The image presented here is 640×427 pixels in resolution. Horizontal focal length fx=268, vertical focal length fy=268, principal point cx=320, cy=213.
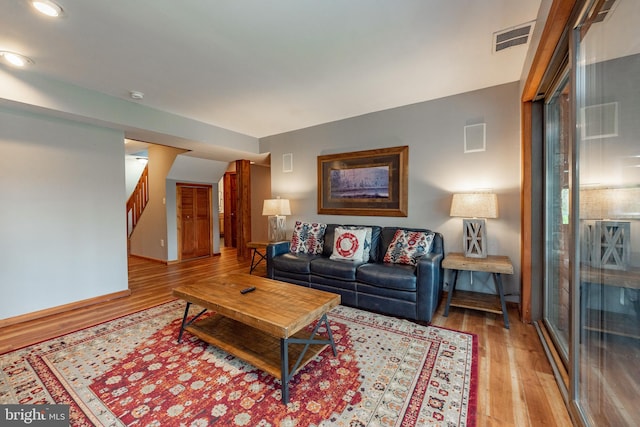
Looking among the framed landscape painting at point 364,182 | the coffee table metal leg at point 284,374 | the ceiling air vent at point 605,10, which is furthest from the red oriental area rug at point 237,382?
the ceiling air vent at point 605,10

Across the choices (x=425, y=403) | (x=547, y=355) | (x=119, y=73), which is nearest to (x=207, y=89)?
(x=119, y=73)

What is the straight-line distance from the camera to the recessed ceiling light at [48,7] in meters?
1.65

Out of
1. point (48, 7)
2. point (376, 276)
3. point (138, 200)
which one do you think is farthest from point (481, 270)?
point (138, 200)

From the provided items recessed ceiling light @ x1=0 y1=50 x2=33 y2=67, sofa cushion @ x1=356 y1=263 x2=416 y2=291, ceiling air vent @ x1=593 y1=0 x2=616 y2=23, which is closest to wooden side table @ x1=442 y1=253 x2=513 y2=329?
sofa cushion @ x1=356 y1=263 x2=416 y2=291

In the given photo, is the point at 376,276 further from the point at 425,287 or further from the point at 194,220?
the point at 194,220

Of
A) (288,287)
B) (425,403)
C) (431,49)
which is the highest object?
(431,49)

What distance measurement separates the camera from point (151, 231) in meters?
5.79

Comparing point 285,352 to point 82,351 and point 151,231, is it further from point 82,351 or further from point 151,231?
point 151,231

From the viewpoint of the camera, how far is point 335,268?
304 cm

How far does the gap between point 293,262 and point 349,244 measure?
2.44 feet

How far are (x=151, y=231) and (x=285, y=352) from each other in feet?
17.9

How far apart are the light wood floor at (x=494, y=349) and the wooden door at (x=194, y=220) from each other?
5.37 ft

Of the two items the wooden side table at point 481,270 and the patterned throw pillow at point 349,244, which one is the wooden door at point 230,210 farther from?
the wooden side table at point 481,270

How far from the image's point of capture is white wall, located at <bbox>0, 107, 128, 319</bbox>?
8.89 feet
